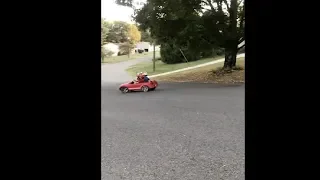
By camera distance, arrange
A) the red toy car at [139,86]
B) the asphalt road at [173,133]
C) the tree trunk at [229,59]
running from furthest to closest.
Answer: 1. the red toy car at [139,86]
2. the tree trunk at [229,59]
3. the asphalt road at [173,133]

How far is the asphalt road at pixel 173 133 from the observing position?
142 cm

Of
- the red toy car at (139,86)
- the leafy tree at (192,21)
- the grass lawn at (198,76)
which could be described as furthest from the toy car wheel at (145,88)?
the leafy tree at (192,21)

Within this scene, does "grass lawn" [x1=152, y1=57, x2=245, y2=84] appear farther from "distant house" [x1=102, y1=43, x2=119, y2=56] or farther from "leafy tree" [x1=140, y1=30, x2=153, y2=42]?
"distant house" [x1=102, y1=43, x2=119, y2=56]

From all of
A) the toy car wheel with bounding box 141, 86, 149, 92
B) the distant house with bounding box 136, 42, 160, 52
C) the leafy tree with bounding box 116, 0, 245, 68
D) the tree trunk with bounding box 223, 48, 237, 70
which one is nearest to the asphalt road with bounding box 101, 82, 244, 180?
the toy car wheel with bounding box 141, 86, 149, 92

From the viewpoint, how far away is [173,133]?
72.2 inches

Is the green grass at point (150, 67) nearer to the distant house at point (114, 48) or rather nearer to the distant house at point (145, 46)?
the distant house at point (145, 46)

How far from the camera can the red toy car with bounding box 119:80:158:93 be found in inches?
94.5

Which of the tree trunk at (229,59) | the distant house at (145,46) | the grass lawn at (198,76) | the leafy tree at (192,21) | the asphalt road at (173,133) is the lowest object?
the asphalt road at (173,133)

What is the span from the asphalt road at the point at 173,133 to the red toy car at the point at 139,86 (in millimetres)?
41

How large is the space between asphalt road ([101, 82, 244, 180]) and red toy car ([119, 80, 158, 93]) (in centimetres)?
4

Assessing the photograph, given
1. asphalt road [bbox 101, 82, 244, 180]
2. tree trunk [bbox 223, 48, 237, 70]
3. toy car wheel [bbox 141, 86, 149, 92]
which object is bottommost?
asphalt road [bbox 101, 82, 244, 180]
